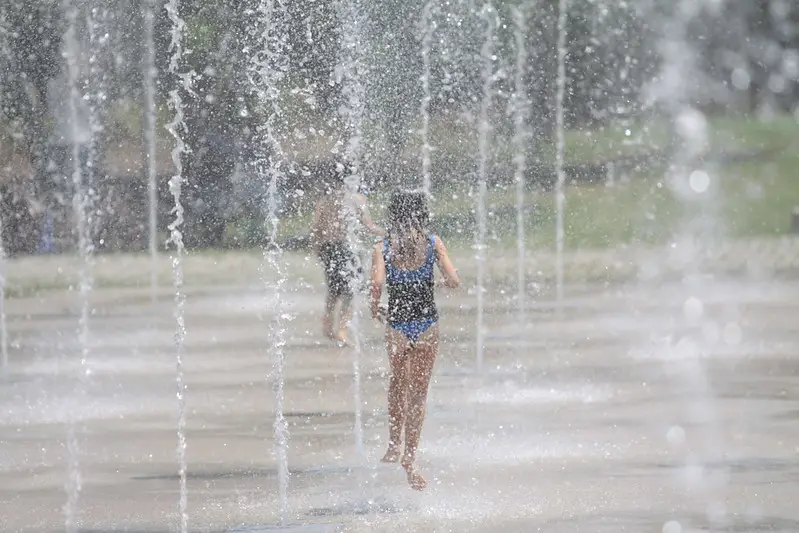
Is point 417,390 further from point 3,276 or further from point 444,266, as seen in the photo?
point 3,276

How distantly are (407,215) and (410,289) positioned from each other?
29cm

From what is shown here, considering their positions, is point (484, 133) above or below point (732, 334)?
above

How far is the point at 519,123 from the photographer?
21016 millimetres

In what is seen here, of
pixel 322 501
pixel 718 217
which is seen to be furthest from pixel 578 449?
pixel 718 217

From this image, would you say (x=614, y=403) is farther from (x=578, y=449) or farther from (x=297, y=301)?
(x=297, y=301)

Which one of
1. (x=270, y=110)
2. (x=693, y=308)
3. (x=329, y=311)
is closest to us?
(x=329, y=311)

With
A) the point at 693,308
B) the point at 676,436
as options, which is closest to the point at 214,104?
the point at 693,308

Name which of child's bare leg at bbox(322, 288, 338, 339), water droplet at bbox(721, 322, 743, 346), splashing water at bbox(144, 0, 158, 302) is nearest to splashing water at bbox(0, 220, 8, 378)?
splashing water at bbox(144, 0, 158, 302)

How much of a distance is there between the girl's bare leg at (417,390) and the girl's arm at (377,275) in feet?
0.70

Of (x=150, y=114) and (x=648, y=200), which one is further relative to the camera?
(x=648, y=200)

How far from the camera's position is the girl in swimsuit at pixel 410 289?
565cm

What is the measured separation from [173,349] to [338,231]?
2.24 meters

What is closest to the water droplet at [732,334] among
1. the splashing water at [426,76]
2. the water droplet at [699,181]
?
the splashing water at [426,76]

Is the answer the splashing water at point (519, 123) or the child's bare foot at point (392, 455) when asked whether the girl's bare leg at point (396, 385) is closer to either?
the child's bare foot at point (392, 455)
